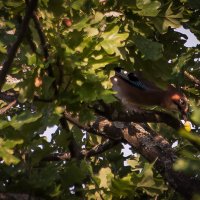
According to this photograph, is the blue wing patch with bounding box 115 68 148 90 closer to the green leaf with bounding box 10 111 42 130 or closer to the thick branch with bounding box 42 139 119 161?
the thick branch with bounding box 42 139 119 161

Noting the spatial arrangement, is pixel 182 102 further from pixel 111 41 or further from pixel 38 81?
pixel 38 81

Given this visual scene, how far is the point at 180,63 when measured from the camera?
4.73 metres

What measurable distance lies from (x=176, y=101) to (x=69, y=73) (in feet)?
13.0

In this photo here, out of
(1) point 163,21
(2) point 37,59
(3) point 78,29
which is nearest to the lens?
(2) point 37,59

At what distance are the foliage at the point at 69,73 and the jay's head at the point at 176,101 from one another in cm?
215

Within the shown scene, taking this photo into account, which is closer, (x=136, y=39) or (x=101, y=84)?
(x=101, y=84)

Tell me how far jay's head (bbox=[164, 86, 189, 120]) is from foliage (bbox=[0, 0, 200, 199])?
215 centimetres

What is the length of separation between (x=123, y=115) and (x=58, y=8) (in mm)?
1249

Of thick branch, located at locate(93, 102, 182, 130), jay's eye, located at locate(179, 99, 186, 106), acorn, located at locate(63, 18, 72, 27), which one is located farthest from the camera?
jay's eye, located at locate(179, 99, 186, 106)

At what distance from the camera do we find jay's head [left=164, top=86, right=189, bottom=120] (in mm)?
6284

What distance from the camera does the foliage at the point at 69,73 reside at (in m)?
3.07

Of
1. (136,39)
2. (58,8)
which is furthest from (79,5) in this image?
(136,39)

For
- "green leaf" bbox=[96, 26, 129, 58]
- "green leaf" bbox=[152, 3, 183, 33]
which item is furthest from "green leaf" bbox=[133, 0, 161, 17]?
"green leaf" bbox=[96, 26, 129, 58]

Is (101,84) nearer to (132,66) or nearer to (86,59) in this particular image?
(86,59)
